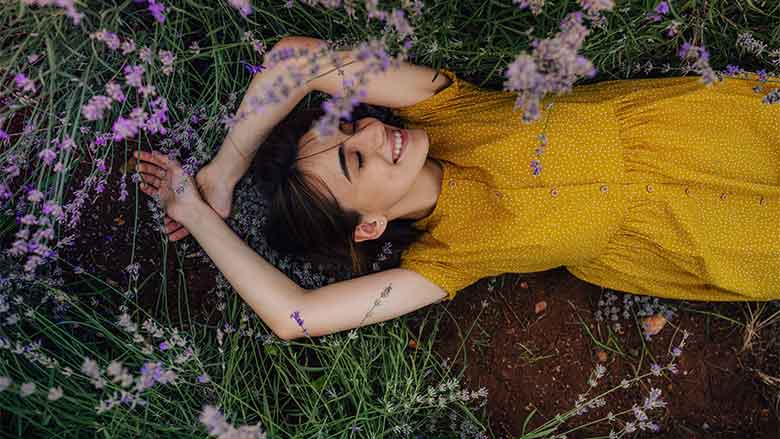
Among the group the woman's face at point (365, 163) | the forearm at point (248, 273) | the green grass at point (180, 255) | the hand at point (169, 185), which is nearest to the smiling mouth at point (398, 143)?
the woman's face at point (365, 163)

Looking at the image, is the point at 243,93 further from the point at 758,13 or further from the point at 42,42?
the point at 758,13

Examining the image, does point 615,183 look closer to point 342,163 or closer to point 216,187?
point 342,163

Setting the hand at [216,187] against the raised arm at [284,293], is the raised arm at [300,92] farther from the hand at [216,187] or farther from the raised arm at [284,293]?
the raised arm at [284,293]

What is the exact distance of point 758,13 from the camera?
214 cm

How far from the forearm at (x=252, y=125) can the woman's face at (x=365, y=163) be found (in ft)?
0.54

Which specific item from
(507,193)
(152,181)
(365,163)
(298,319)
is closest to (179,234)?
(152,181)

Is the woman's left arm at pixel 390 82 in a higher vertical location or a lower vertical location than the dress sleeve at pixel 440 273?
higher

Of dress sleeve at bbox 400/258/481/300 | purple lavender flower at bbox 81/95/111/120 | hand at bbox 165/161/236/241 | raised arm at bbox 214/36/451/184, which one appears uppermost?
purple lavender flower at bbox 81/95/111/120

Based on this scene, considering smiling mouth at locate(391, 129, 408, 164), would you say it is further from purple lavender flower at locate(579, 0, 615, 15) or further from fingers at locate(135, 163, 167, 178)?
fingers at locate(135, 163, 167, 178)

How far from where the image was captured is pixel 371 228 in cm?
200

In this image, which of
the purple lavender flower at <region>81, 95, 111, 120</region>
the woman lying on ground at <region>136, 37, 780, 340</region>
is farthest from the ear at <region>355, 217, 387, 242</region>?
the purple lavender flower at <region>81, 95, 111, 120</region>

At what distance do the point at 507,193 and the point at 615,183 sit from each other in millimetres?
369

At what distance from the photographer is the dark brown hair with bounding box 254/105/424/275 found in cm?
192

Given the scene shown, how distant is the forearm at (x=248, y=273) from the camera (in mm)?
1963
